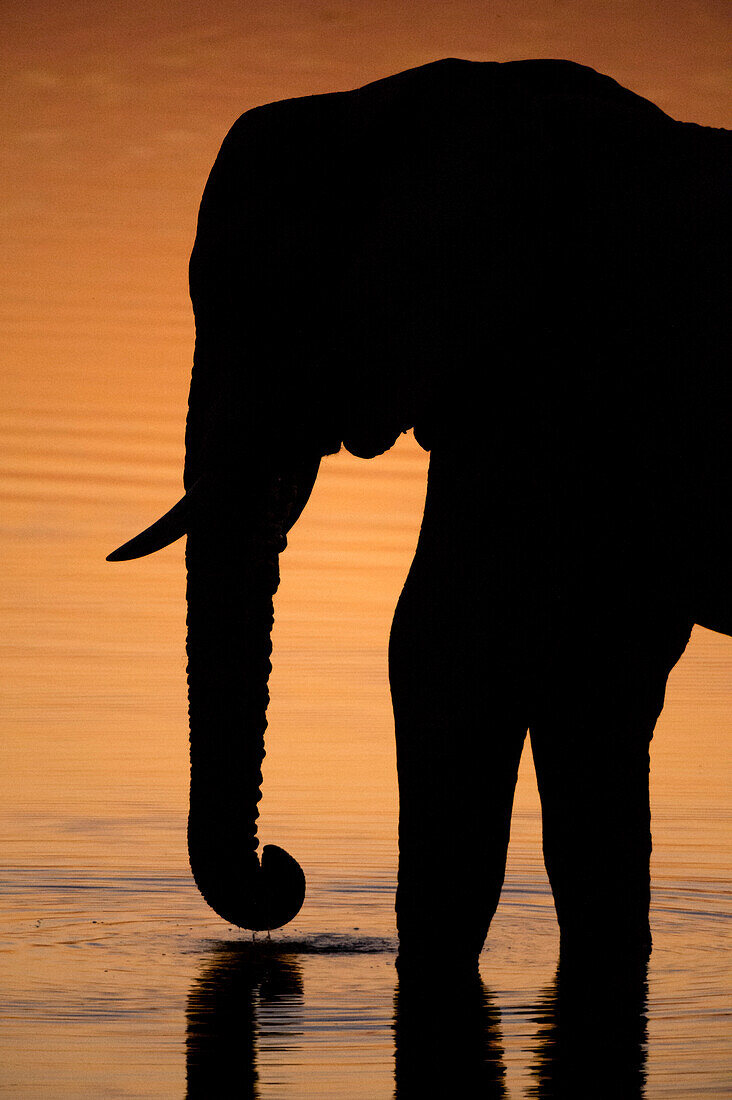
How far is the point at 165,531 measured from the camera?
5.00 metres

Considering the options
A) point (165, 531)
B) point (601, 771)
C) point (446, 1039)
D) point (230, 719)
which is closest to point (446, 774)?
point (601, 771)

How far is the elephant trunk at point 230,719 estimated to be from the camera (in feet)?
16.5

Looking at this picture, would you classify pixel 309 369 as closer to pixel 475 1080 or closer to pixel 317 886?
pixel 475 1080

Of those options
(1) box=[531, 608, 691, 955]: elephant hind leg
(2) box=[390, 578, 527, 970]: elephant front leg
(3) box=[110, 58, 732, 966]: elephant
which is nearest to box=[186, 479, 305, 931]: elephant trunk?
(3) box=[110, 58, 732, 966]: elephant

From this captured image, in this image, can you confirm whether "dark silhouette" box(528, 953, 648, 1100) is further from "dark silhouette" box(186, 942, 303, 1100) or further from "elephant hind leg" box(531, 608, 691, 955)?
"dark silhouette" box(186, 942, 303, 1100)

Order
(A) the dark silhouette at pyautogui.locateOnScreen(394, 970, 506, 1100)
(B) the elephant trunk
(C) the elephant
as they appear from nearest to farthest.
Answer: (A) the dark silhouette at pyautogui.locateOnScreen(394, 970, 506, 1100) < (C) the elephant < (B) the elephant trunk

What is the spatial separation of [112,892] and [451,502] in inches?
80.5

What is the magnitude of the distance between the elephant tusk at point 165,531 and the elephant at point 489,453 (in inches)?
0.4

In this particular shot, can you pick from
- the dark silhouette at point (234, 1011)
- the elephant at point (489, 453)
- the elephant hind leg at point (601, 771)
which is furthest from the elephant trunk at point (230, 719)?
the elephant hind leg at point (601, 771)

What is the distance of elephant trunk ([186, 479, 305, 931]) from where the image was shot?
502 cm

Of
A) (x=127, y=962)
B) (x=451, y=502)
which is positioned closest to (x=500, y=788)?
(x=451, y=502)

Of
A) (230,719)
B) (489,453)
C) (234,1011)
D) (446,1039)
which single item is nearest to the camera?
(446,1039)

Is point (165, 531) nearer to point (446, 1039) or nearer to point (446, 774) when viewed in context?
point (446, 774)

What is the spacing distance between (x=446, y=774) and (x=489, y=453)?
72 cm
